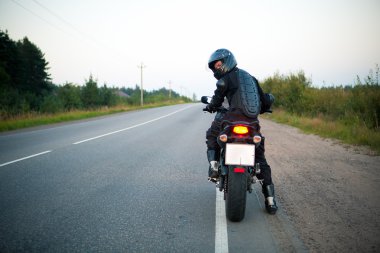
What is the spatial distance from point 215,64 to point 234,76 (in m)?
0.40

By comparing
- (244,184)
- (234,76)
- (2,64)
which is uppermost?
(2,64)

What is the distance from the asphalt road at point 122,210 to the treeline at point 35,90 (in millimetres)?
13760

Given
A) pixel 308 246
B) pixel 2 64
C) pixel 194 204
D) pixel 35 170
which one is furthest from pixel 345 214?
pixel 2 64

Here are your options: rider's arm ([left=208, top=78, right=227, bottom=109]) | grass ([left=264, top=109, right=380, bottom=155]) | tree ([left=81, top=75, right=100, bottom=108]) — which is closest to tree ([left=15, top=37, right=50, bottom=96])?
tree ([left=81, top=75, right=100, bottom=108])

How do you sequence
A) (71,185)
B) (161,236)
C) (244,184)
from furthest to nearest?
(71,185)
(244,184)
(161,236)

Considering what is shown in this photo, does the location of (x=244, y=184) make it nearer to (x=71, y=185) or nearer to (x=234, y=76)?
(x=234, y=76)

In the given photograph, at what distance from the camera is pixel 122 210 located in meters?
3.73

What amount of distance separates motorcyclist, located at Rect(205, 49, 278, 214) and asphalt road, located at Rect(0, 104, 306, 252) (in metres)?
0.46

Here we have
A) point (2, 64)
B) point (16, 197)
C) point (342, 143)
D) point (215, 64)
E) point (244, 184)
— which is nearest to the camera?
point (244, 184)

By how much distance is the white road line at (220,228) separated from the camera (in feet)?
9.12

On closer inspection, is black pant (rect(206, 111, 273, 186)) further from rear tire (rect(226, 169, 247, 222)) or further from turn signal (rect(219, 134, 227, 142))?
rear tire (rect(226, 169, 247, 222))

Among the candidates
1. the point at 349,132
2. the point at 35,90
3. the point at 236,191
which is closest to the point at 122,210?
the point at 236,191

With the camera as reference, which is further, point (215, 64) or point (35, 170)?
point (35, 170)

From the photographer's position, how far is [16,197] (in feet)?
13.7
